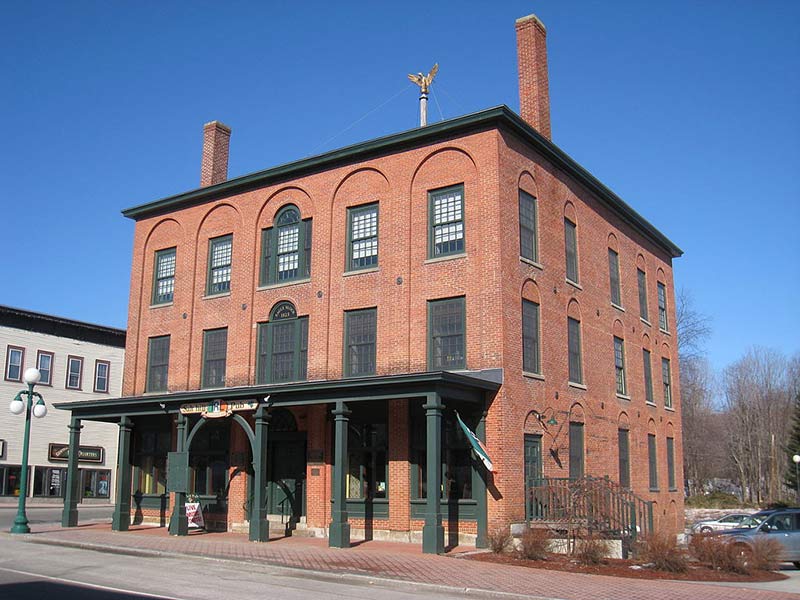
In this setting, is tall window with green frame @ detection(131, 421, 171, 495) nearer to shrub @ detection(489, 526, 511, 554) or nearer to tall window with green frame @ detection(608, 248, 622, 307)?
shrub @ detection(489, 526, 511, 554)

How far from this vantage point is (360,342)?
24.3 metres

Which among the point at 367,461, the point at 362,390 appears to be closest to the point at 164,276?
the point at 367,461

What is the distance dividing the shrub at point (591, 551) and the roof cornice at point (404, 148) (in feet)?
37.7

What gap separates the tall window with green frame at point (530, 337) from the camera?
23.0 metres

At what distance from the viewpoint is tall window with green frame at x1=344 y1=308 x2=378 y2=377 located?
24062mm

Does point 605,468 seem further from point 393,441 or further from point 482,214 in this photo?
point 482,214

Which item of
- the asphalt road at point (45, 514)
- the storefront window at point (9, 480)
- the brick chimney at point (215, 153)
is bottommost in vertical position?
the asphalt road at point (45, 514)

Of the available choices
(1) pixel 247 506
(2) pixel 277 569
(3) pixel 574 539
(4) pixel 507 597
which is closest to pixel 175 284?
(1) pixel 247 506

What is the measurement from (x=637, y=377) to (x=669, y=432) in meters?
4.49

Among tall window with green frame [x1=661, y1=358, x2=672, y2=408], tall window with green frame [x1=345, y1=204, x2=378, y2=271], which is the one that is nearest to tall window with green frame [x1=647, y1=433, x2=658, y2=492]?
tall window with green frame [x1=661, y1=358, x2=672, y2=408]

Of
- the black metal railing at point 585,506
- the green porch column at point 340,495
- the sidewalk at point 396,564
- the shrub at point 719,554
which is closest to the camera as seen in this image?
the sidewalk at point 396,564

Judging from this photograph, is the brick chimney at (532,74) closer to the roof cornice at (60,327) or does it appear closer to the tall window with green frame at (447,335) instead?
the tall window with green frame at (447,335)

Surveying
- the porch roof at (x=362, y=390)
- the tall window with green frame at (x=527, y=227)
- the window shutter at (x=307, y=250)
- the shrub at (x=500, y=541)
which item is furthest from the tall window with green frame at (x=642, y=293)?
the shrub at (x=500, y=541)

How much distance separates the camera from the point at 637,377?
30922 millimetres
